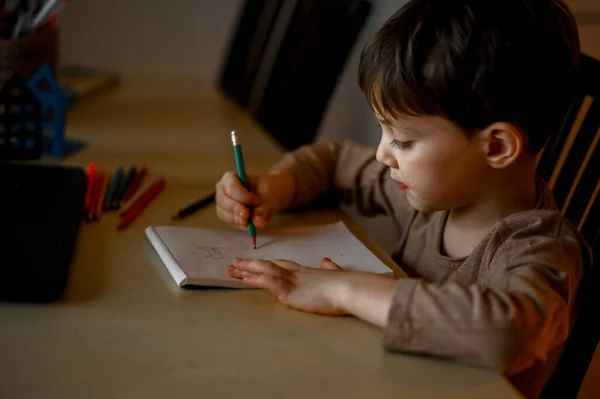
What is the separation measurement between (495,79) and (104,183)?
582 mm

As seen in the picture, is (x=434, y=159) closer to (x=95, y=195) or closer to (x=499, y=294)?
(x=499, y=294)

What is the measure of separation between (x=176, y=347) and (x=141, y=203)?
40 centimetres

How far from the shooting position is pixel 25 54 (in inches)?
54.3

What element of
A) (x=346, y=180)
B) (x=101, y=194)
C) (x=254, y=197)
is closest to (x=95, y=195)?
(x=101, y=194)

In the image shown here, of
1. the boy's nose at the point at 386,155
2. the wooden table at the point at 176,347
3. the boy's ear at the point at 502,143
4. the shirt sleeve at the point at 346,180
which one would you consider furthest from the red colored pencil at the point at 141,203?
the boy's ear at the point at 502,143

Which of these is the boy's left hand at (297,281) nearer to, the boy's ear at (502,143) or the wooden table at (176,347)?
the wooden table at (176,347)

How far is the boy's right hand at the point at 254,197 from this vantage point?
3.31ft

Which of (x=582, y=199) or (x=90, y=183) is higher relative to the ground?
(x=582, y=199)

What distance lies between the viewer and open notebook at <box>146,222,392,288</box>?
850 millimetres

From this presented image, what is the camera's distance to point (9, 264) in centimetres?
78

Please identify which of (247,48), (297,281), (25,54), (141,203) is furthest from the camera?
(247,48)

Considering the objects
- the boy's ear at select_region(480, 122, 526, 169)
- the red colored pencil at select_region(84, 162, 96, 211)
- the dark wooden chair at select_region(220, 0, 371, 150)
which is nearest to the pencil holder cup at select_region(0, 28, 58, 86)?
the red colored pencil at select_region(84, 162, 96, 211)

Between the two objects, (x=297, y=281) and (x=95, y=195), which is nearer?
(x=297, y=281)

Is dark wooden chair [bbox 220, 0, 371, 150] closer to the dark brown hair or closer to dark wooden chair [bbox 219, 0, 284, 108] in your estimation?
dark wooden chair [bbox 219, 0, 284, 108]
